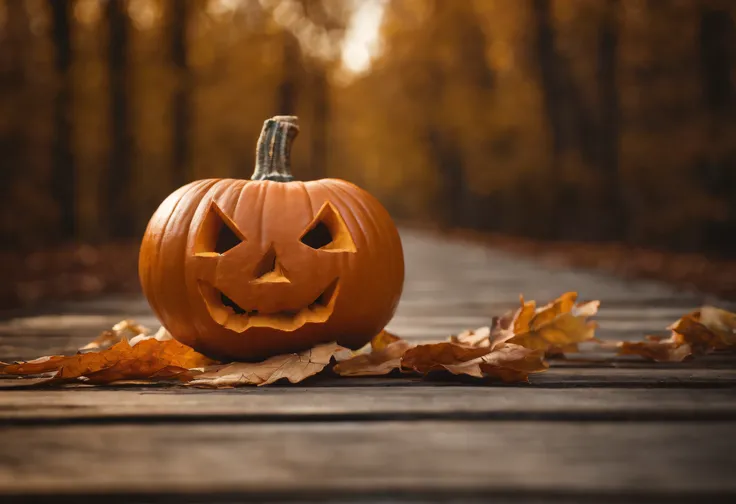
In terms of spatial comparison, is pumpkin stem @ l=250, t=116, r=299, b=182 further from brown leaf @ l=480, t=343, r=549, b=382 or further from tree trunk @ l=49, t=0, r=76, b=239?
tree trunk @ l=49, t=0, r=76, b=239

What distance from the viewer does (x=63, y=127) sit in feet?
38.4

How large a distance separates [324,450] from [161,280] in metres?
1.13

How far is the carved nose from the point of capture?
2.16 m

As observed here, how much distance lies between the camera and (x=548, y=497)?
1062mm

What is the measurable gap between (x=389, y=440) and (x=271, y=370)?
0.77 meters

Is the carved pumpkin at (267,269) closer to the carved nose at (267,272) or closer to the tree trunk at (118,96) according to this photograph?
the carved nose at (267,272)

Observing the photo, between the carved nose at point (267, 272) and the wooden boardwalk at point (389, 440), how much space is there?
37 cm

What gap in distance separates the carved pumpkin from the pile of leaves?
85 millimetres

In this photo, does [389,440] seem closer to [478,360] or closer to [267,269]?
[478,360]

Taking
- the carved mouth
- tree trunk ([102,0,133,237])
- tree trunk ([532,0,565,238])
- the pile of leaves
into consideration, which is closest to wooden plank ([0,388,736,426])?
the pile of leaves

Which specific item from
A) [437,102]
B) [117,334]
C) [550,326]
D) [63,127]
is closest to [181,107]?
[63,127]


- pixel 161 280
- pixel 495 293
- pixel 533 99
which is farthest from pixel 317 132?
pixel 161 280

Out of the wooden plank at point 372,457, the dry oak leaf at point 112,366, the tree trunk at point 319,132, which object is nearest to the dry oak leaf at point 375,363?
the dry oak leaf at point 112,366

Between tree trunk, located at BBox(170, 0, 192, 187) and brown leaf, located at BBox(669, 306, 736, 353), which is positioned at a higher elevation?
tree trunk, located at BBox(170, 0, 192, 187)
